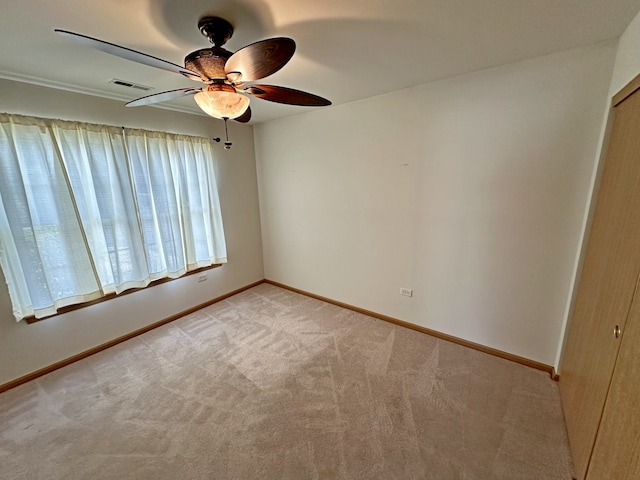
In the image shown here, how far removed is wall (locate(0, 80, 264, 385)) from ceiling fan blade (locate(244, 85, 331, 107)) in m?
1.87

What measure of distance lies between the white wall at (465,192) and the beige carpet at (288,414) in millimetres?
458

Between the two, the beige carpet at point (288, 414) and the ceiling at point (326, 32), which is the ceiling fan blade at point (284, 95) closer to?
the ceiling at point (326, 32)

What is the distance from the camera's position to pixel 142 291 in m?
2.86

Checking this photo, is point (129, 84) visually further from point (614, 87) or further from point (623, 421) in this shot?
point (623, 421)

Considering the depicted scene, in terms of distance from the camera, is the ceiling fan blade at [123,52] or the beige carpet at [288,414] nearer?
the ceiling fan blade at [123,52]

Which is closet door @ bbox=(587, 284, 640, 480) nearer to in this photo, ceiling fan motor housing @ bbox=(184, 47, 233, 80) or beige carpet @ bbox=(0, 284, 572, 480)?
beige carpet @ bbox=(0, 284, 572, 480)

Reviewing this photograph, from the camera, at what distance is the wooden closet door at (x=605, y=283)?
121 centimetres

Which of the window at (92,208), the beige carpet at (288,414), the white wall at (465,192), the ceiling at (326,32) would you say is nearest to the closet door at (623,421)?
the beige carpet at (288,414)

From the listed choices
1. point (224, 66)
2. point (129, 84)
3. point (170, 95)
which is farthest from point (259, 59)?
point (129, 84)

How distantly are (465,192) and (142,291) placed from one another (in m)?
3.41

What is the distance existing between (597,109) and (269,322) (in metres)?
3.30

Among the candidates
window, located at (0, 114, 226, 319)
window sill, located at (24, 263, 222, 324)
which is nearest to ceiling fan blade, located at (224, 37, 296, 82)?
window, located at (0, 114, 226, 319)

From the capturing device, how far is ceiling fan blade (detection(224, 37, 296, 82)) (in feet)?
3.34

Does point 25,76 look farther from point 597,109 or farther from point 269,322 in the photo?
→ point 597,109
